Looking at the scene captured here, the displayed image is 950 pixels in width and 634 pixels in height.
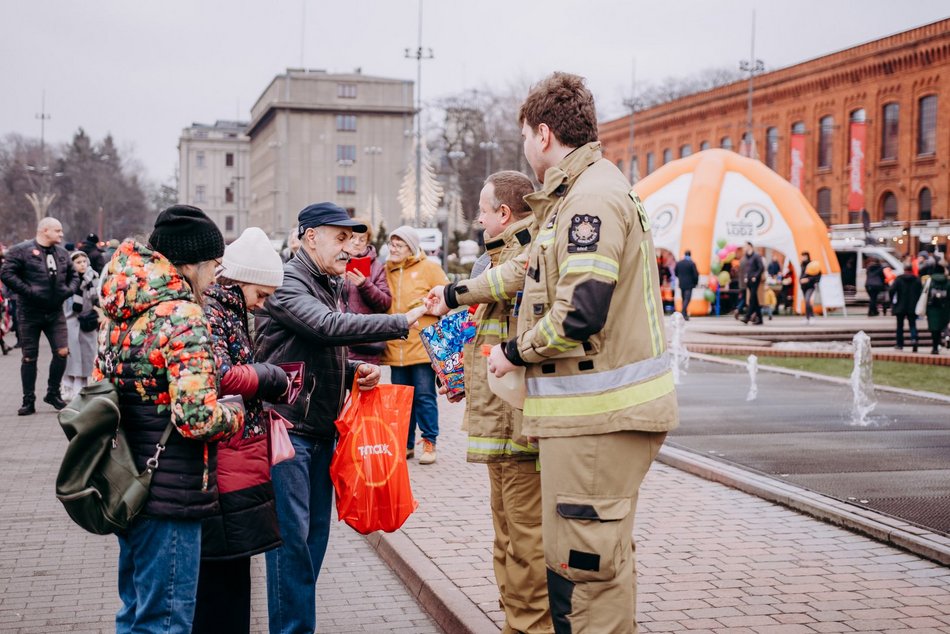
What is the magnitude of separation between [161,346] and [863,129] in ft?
184

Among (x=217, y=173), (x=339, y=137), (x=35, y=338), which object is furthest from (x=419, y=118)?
(x=217, y=173)

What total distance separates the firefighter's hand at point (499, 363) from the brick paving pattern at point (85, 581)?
206cm

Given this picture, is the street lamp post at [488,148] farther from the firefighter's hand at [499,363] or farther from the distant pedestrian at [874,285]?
the firefighter's hand at [499,363]

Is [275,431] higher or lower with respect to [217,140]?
lower

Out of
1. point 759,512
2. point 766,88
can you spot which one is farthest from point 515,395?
point 766,88

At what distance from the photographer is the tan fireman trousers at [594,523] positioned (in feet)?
12.0

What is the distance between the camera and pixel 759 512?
7461 mm

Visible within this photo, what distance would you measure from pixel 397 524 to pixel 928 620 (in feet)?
8.63

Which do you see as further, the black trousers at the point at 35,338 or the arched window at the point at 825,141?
the arched window at the point at 825,141

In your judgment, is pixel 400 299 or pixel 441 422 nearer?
pixel 400 299

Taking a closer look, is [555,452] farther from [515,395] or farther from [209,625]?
[209,625]

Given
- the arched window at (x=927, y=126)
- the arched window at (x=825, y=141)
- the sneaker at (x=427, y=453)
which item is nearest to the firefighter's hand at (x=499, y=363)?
the sneaker at (x=427, y=453)

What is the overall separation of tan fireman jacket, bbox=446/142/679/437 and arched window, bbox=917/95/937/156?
5271 cm

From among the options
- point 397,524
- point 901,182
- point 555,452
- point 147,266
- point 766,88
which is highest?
point 766,88
